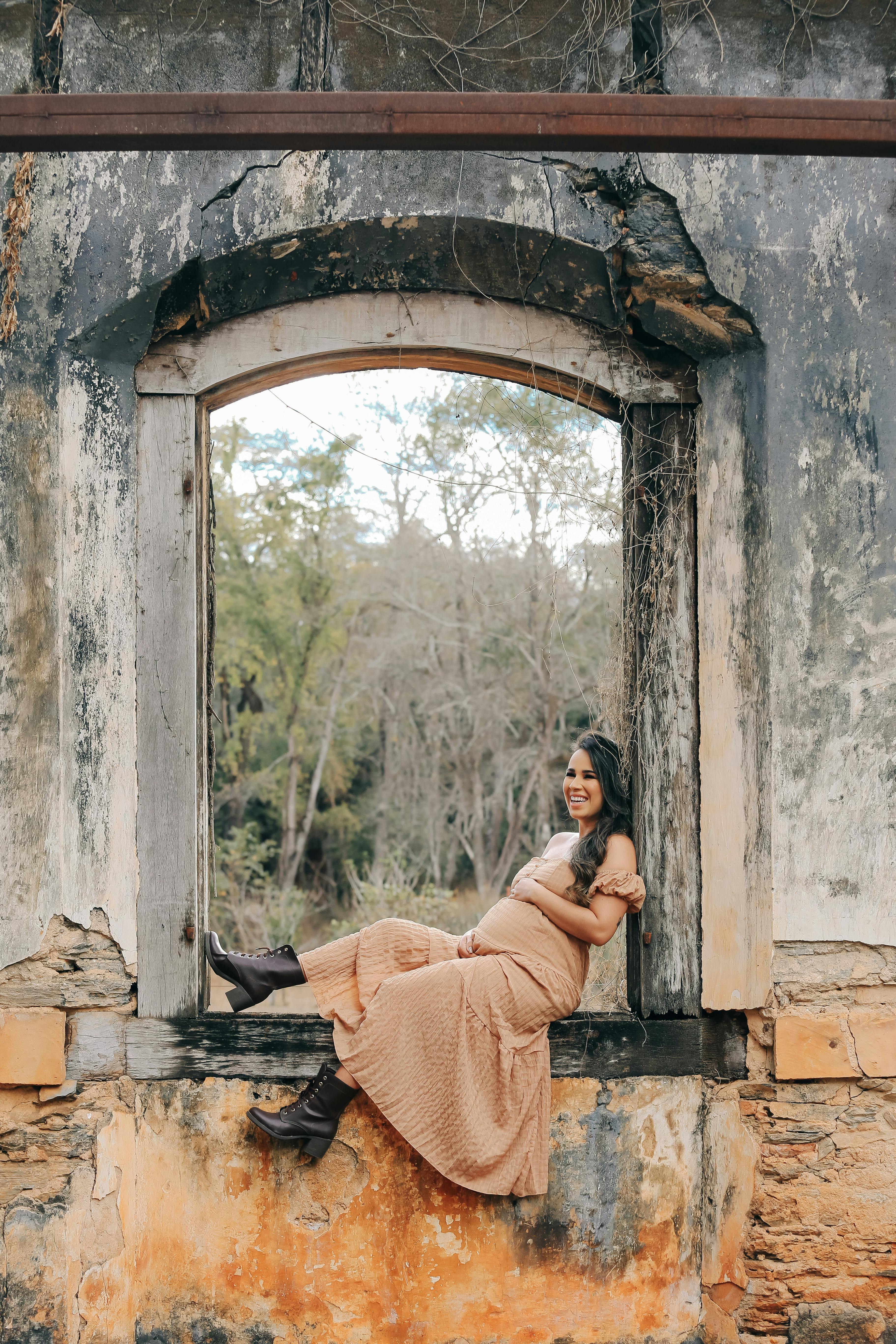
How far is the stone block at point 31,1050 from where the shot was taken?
9.29 ft

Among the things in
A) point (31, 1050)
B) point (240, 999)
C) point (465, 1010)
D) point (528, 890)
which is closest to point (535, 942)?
point (528, 890)

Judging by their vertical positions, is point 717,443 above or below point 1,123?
below

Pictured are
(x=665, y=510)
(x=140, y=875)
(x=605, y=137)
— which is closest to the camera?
(x=605, y=137)

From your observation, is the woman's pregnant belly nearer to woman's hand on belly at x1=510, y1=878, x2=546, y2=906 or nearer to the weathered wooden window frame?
woman's hand on belly at x1=510, y1=878, x2=546, y2=906

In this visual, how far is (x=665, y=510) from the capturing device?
315 centimetres

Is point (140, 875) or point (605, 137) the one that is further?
point (140, 875)

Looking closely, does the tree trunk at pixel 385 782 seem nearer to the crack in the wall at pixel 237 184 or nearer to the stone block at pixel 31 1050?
the stone block at pixel 31 1050

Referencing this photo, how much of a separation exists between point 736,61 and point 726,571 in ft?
5.23

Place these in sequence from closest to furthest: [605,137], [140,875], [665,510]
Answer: [605,137] < [140,875] < [665,510]

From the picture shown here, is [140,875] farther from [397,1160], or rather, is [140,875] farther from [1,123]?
[1,123]

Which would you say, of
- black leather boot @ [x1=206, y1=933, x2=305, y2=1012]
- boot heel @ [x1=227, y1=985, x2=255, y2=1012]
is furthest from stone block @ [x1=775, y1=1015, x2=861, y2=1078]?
boot heel @ [x1=227, y1=985, x2=255, y2=1012]

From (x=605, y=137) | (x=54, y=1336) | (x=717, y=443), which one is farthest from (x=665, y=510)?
(x=54, y=1336)

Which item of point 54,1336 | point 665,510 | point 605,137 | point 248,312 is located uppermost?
point 605,137

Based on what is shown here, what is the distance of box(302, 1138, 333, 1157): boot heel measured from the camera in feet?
9.21
